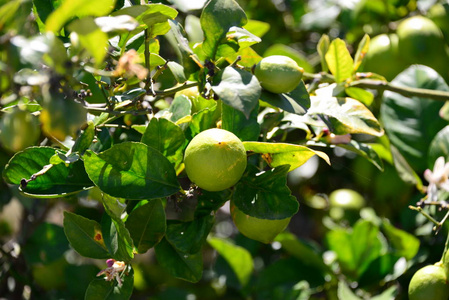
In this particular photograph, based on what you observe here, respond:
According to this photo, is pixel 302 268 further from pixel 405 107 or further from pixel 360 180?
pixel 405 107

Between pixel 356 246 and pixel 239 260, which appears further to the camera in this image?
pixel 239 260

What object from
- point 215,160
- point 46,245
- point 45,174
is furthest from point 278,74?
point 46,245

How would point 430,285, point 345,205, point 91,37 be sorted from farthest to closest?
point 345,205
point 430,285
point 91,37

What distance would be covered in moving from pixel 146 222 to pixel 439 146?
72cm

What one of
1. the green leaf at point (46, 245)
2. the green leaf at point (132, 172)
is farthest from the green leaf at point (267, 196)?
the green leaf at point (46, 245)

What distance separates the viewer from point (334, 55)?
1001 millimetres

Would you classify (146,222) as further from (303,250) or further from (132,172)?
(303,250)

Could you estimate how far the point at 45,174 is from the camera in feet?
2.62

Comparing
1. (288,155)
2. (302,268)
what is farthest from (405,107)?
(288,155)

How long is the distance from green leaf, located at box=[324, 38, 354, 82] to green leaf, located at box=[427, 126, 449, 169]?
1.03ft

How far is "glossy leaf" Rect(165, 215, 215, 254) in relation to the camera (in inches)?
31.4

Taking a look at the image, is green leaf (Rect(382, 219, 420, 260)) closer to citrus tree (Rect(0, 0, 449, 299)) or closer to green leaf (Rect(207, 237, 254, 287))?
citrus tree (Rect(0, 0, 449, 299))

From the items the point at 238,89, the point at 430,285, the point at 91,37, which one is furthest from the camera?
the point at 430,285

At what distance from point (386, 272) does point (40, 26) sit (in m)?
0.90
